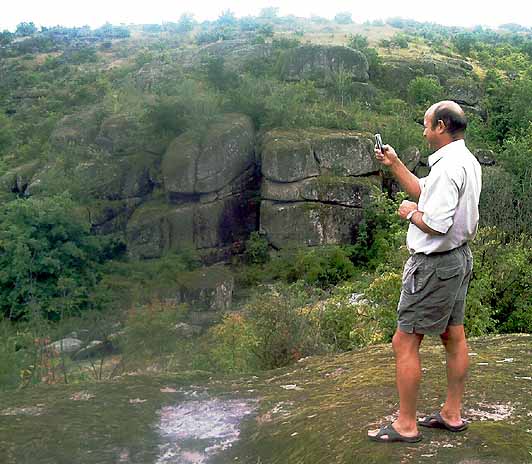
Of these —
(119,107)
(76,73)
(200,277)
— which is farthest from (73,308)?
(76,73)

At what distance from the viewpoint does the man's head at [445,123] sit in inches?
138

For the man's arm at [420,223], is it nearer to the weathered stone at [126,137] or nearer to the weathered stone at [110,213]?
the weathered stone at [110,213]

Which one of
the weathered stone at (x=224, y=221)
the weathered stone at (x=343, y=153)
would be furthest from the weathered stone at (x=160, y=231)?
the weathered stone at (x=343, y=153)

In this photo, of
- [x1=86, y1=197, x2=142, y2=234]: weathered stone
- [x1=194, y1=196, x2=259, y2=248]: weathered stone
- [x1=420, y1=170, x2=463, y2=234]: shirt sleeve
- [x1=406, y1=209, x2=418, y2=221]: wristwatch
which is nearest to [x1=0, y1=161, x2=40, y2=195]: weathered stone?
[x1=86, y1=197, x2=142, y2=234]: weathered stone

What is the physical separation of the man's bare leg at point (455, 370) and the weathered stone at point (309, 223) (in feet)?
95.4

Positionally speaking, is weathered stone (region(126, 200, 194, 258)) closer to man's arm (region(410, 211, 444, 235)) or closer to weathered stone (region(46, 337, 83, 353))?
weathered stone (region(46, 337, 83, 353))

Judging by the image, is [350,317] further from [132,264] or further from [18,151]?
[18,151]

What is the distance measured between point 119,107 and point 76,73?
21.9 metres

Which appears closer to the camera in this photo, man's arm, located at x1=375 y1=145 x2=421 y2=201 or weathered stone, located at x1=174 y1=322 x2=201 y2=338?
man's arm, located at x1=375 y1=145 x2=421 y2=201

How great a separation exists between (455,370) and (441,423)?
13.7 inches

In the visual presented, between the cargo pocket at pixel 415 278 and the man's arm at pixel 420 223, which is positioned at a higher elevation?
the man's arm at pixel 420 223

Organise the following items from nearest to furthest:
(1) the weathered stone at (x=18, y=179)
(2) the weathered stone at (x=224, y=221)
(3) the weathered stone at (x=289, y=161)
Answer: (3) the weathered stone at (x=289, y=161), (2) the weathered stone at (x=224, y=221), (1) the weathered stone at (x=18, y=179)

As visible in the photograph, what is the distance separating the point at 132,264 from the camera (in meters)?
33.9

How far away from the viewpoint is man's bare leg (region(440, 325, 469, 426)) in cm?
374
